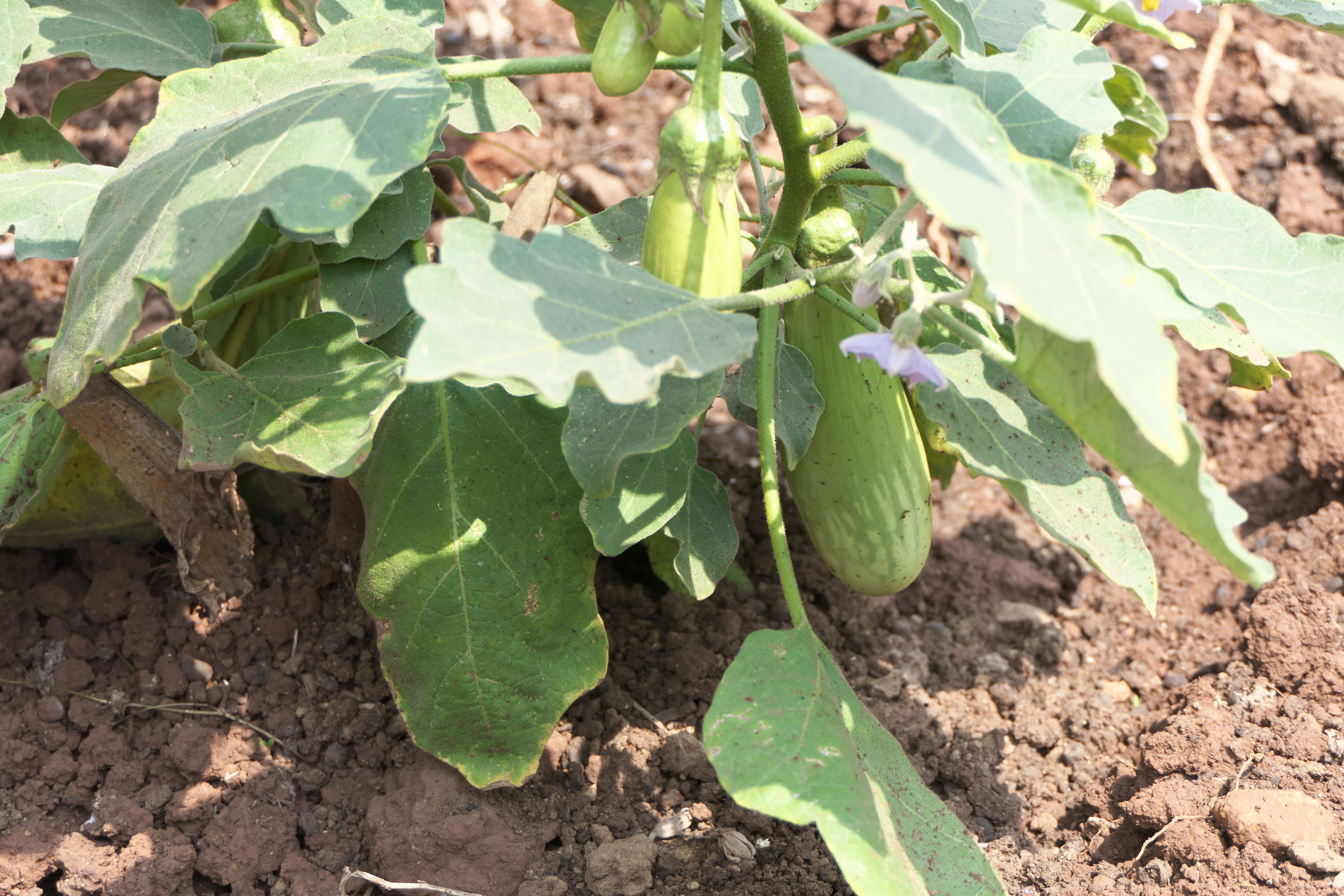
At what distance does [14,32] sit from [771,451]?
3.54 feet

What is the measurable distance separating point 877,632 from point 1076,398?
818 mm

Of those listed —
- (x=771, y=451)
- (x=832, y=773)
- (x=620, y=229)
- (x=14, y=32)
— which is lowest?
(x=832, y=773)

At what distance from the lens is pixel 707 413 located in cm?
211

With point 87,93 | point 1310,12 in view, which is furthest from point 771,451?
point 87,93

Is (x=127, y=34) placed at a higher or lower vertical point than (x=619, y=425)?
higher

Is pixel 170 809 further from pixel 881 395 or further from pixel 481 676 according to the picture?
pixel 881 395

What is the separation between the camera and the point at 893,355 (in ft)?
3.35

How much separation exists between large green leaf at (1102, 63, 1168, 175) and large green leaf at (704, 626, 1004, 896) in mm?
751

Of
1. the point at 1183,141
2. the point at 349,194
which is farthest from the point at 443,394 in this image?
the point at 1183,141

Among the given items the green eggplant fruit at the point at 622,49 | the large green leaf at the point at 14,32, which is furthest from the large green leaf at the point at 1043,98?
the large green leaf at the point at 14,32

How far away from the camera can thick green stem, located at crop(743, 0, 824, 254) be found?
110cm

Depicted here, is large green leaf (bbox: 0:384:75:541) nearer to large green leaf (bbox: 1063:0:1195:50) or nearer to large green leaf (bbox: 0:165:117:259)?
large green leaf (bbox: 0:165:117:259)

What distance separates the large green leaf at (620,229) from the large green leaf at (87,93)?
66cm

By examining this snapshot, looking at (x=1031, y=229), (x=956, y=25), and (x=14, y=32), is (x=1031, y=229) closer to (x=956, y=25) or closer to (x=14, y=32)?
(x=956, y=25)
